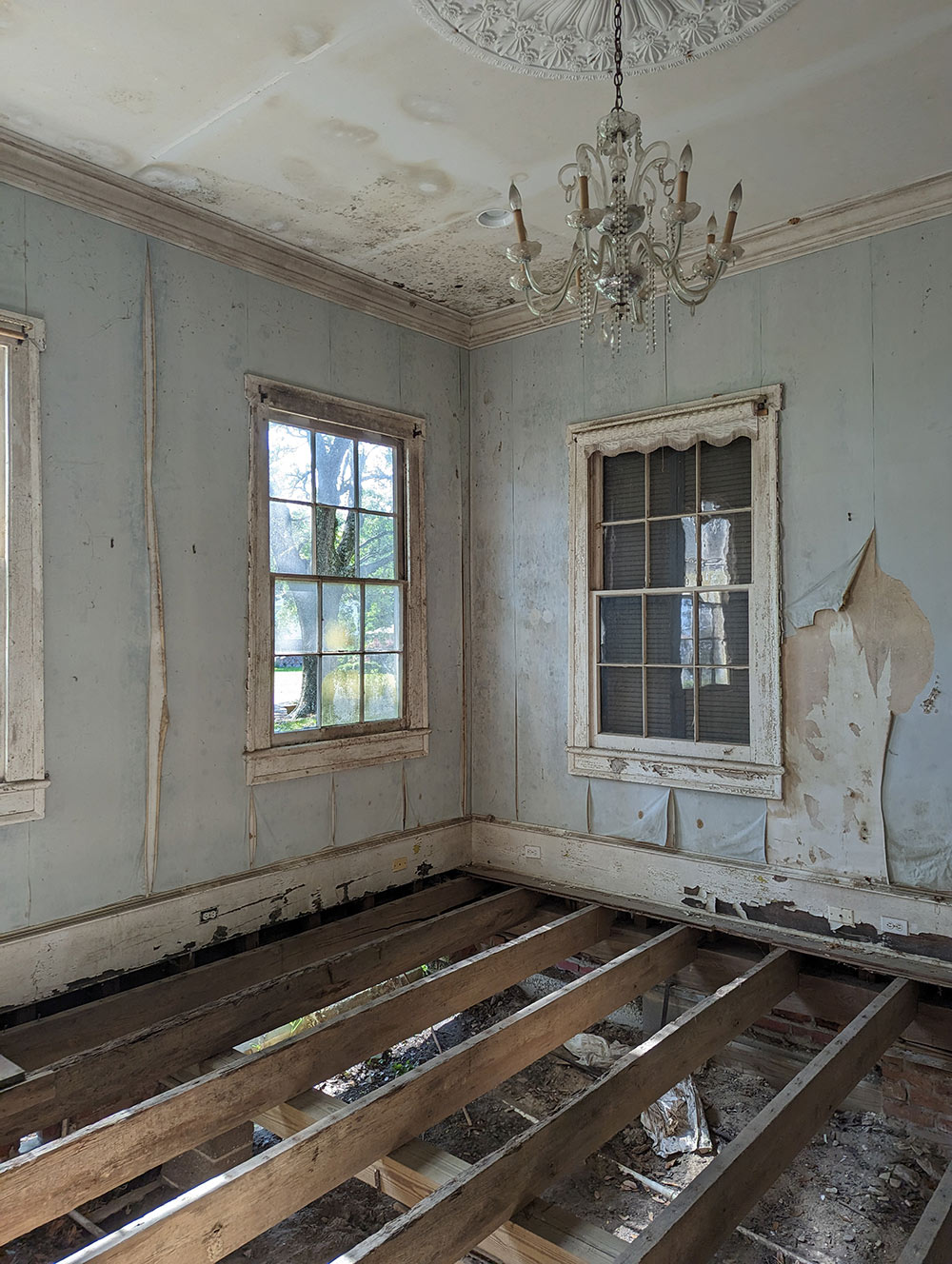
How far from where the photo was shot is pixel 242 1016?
9.77 ft

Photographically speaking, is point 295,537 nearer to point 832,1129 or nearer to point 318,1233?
point 318,1233

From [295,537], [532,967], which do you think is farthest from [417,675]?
[532,967]

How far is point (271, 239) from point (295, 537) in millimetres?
1382

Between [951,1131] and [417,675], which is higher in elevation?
[417,675]

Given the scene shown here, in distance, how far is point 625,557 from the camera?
445 centimetres

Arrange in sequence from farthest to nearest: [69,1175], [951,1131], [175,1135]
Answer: [951,1131], [175,1135], [69,1175]

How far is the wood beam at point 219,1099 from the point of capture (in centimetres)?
199

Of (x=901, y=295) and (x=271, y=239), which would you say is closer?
(x=901, y=295)

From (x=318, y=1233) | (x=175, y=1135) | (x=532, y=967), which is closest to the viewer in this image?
(x=175, y=1135)

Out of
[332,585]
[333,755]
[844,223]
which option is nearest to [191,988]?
[333,755]

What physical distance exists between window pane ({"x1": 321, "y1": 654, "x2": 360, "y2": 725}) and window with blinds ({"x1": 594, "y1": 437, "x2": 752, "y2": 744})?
1.30 meters

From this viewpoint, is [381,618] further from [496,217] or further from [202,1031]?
[202,1031]

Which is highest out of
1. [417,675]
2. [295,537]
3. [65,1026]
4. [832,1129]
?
[295,537]

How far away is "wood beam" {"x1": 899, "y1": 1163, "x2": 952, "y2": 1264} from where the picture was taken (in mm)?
1916
